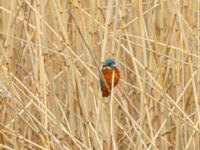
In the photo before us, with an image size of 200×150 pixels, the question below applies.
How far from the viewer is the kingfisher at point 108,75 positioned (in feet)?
5.95

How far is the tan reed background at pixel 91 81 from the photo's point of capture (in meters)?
1.95

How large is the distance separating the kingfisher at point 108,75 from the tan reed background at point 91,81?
0.13 ft

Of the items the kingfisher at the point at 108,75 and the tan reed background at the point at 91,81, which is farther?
the tan reed background at the point at 91,81

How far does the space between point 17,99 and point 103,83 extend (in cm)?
35

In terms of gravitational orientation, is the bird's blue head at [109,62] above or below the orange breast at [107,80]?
above

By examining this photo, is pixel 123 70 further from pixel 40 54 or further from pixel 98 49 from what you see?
pixel 40 54

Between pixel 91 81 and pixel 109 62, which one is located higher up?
pixel 109 62

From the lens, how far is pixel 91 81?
7.22ft

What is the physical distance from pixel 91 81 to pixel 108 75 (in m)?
0.37

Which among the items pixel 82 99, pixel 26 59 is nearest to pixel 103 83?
pixel 82 99

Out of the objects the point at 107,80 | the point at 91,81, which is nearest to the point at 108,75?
the point at 107,80

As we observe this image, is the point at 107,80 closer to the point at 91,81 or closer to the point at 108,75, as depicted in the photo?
the point at 108,75

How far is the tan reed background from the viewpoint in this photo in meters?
1.95

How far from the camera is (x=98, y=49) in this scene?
233 cm
